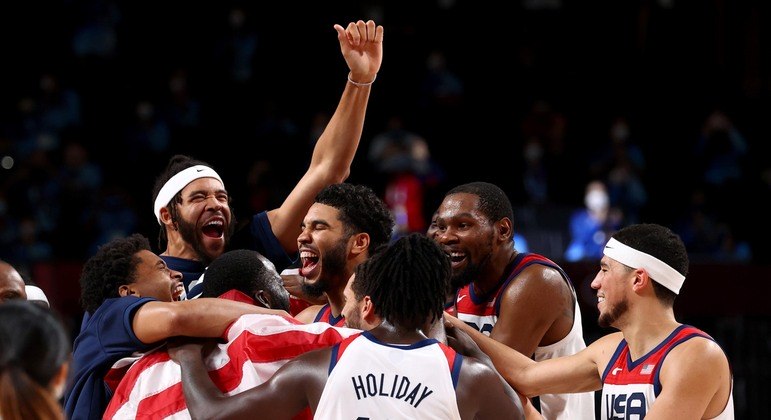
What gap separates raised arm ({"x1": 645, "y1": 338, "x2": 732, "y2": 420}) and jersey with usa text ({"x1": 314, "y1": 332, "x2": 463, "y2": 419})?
1083mm

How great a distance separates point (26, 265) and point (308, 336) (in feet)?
22.4

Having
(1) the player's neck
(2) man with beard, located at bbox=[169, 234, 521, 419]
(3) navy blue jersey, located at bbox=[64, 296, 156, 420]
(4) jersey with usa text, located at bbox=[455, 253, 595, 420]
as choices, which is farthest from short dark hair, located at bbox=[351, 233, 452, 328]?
(4) jersey with usa text, located at bbox=[455, 253, 595, 420]

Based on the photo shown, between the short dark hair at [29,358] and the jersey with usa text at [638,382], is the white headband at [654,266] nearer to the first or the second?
the jersey with usa text at [638,382]

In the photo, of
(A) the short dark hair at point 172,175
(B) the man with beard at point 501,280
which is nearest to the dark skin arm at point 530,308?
(B) the man with beard at point 501,280

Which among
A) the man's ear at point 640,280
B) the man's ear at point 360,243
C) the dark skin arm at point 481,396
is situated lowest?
the dark skin arm at point 481,396

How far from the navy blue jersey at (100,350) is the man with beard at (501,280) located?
5.18ft

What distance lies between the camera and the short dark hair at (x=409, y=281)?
3699 millimetres

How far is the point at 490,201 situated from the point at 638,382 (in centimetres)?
116

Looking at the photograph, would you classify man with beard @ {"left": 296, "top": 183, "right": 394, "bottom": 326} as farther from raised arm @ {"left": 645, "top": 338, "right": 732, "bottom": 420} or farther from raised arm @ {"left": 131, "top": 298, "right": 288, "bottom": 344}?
raised arm @ {"left": 645, "top": 338, "right": 732, "bottom": 420}

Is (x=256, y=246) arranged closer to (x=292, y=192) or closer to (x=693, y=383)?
(x=292, y=192)

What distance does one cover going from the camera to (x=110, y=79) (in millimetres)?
12750

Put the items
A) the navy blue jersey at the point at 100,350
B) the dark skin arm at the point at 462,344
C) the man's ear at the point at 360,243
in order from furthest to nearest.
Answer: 1. the man's ear at the point at 360,243
2. the dark skin arm at the point at 462,344
3. the navy blue jersey at the point at 100,350

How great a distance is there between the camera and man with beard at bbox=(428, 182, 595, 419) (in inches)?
197

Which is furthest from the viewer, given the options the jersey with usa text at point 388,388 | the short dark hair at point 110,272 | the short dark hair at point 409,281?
the short dark hair at point 110,272
